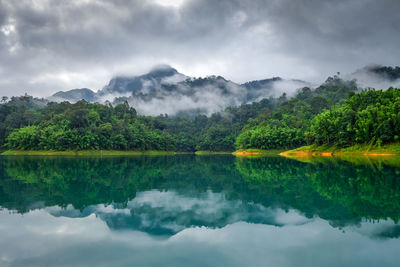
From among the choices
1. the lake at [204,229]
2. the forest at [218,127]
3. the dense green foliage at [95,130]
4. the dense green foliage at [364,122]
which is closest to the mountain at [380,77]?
the forest at [218,127]

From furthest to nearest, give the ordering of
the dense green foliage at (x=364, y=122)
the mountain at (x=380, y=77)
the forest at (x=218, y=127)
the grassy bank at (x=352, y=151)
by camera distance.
A: the mountain at (x=380, y=77) < the forest at (x=218, y=127) < the dense green foliage at (x=364, y=122) < the grassy bank at (x=352, y=151)

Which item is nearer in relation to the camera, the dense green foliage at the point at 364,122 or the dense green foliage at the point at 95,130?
the dense green foliage at the point at 364,122

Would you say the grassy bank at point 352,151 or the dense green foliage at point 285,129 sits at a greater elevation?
the dense green foliage at point 285,129

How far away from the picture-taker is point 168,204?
9.98m

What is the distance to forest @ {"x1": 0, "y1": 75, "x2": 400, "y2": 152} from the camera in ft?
159

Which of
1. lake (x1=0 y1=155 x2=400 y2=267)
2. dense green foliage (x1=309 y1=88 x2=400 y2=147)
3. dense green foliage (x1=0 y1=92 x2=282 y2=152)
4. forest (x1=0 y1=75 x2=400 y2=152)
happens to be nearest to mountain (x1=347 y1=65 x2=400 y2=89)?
forest (x1=0 y1=75 x2=400 y2=152)

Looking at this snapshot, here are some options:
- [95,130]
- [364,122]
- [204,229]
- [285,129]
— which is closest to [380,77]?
[285,129]

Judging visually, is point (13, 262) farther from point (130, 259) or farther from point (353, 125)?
point (353, 125)

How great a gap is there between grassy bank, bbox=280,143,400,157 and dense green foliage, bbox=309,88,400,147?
989 mm

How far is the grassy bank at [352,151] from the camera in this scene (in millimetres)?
41719

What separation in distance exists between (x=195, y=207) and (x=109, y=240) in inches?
147

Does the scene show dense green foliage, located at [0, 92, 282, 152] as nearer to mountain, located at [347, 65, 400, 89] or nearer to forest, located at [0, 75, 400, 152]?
forest, located at [0, 75, 400, 152]

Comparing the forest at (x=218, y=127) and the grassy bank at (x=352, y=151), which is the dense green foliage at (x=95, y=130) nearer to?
the forest at (x=218, y=127)

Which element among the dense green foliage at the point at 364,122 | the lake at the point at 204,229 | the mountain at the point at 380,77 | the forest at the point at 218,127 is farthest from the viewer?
the mountain at the point at 380,77
